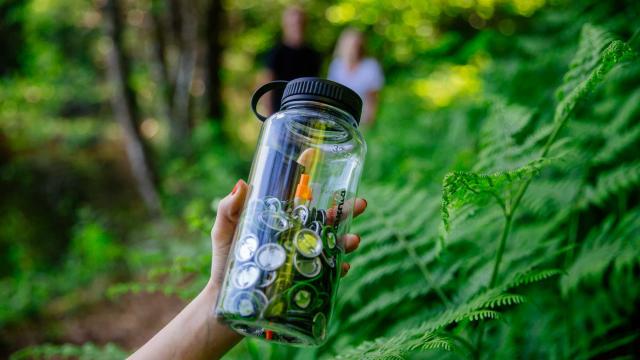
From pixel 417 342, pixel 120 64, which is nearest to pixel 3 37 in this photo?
pixel 120 64

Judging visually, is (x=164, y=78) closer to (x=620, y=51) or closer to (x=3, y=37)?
(x=3, y=37)

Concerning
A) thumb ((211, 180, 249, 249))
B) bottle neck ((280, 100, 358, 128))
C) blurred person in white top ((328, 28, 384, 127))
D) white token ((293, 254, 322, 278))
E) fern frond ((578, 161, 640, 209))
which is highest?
blurred person in white top ((328, 28, 384, 127))

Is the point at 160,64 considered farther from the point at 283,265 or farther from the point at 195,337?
the point at 283,265

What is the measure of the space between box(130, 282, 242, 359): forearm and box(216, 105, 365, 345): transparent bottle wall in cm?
23

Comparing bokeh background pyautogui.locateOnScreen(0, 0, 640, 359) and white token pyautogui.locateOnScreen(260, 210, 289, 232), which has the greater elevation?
bokeh background pyautogui.locateOnScreen(0, 0, 640, 359)

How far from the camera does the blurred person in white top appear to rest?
16.6 ft

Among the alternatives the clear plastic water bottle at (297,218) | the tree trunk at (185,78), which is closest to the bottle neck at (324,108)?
the clear plastic water bottle at (297,218)

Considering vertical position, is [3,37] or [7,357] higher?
[3,37]

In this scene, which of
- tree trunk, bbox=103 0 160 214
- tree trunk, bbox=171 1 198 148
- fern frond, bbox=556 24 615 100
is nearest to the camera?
fern frond, bbox=556 24 615 100

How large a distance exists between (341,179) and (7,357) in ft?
12.8

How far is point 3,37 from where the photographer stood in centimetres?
740

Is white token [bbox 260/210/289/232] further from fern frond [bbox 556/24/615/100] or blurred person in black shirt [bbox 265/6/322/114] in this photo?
blurred person in black shirt [bbox 265/6/322/114]

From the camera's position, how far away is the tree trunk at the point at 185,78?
7.82 meters

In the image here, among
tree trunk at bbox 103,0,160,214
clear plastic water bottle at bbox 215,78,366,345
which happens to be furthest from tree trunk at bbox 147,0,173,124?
clear plastic water bottle at bbox 215,78,366,345
